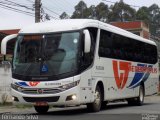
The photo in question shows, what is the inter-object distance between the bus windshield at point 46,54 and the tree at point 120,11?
237ft

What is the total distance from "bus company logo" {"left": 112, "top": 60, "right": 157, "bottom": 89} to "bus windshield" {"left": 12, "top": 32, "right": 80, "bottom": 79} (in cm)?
435

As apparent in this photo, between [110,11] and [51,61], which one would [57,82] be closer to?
[51,61]

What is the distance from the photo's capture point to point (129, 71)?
79.0ft

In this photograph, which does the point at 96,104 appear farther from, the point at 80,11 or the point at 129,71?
the point at 80,11

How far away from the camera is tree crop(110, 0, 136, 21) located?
90.3m

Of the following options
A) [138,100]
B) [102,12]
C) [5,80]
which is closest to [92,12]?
[102,12]

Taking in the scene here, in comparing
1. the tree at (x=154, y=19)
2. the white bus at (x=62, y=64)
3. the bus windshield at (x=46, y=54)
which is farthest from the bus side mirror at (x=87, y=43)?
the tree at (x=154, y=19)

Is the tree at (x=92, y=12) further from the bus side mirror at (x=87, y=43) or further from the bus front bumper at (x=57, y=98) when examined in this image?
the bus front bumper at (x=57, y=98)

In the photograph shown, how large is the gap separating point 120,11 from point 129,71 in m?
67.9

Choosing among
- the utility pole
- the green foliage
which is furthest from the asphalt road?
the green foliage

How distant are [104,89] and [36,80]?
3.88m

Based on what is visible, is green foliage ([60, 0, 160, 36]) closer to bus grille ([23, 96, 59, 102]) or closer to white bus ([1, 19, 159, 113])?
white bus ([1, 19, 159, 113])

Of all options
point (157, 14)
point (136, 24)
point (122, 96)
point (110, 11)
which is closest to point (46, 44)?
point (122, 96)

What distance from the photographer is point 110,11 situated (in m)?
91.9
